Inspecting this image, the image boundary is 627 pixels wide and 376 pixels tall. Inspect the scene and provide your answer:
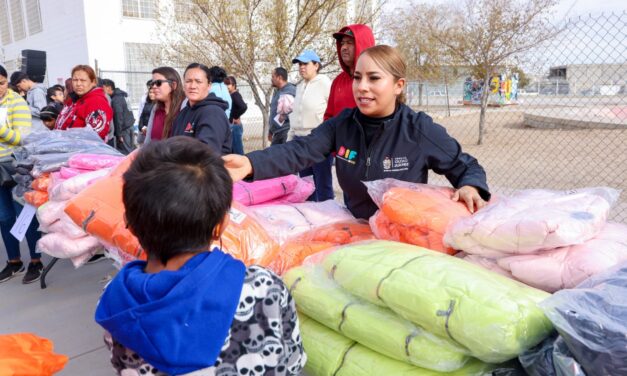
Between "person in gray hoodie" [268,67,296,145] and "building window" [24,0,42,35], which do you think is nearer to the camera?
"person in gray hoodie" [268,67,296,145]

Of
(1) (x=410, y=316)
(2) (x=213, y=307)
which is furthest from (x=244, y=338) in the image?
(1) (x=410, y=316)

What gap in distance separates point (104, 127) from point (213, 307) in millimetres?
3823

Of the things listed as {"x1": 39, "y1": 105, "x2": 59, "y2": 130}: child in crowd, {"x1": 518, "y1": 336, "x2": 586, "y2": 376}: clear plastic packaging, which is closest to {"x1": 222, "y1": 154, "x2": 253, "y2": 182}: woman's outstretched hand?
{"x1": 518, "y1": 336, "x2": 586, "y2": 376}: clear plastic packaging

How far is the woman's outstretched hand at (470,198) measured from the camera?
1.95 metres

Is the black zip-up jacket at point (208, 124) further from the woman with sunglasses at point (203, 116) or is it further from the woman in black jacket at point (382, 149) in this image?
the woman in black jacket at point (382, 149)

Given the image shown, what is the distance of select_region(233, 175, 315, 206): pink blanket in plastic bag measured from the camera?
8.73 feet

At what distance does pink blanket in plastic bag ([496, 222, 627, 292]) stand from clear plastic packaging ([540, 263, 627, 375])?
146 millimetres

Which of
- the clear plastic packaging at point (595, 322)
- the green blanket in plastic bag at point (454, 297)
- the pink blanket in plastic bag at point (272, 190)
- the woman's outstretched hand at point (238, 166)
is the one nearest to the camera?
the clear plastic packaging at point (595, 322)

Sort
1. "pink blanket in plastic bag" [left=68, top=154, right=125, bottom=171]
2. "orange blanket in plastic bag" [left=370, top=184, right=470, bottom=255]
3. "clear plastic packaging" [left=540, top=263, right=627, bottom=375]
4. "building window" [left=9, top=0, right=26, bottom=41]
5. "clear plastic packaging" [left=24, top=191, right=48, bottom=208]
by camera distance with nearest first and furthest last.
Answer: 1. "clear plastic packaging" [left=540, top=263, right=627, bottom=375]
2. "orange blanket in plastic bag" [left=370, top=184, right=470, bottom=255]
3. "pink blanket in plastic bag" [left=68, top=154, right=125, bottom=171]
4. "clear plastic packaging" [left=24, top=191, right=48, bottom=208]
5. "building window" [left=9, top=0, right=26, bottom=41]

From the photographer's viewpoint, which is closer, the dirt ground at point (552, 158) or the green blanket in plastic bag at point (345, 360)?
the green blanket in plastic bag at point (345, 360)

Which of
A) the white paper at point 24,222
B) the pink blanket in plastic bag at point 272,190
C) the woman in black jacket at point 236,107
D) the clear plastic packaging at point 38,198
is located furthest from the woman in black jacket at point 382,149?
the woman in black jacket at point 236,107

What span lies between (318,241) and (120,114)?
691 cm

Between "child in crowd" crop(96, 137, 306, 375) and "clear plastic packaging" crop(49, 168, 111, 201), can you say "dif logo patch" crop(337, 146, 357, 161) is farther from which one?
"clear plastic packaging" crop(49, 168, 111, 201)

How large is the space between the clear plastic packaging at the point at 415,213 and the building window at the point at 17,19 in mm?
27623
